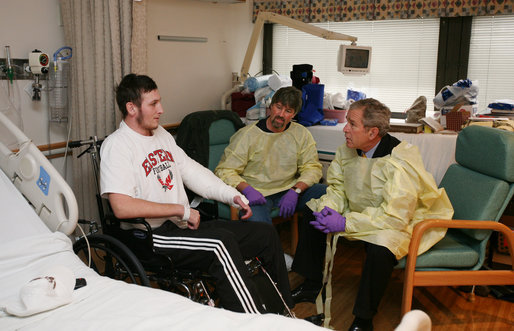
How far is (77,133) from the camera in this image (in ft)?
8.81

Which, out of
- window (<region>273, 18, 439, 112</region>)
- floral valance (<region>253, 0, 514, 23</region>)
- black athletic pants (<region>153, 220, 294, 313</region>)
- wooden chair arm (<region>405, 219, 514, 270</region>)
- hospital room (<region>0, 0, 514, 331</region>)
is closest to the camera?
hospital room (<region>0, 0, 514, 331</region>)

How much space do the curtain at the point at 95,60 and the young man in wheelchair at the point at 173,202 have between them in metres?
0.54

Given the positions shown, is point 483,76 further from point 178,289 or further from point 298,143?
point 178,289

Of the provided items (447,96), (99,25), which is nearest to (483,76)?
(447,96)

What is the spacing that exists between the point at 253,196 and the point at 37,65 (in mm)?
1345

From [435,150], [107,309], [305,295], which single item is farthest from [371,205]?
[107,309]

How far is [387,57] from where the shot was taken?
152 inches

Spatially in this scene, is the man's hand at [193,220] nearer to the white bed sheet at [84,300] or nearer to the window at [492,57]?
the white bed sheet at [84,300]

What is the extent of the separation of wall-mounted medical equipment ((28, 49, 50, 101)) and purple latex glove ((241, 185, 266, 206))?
1.27 m

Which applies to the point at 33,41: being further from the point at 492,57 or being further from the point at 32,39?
the point at 492,57

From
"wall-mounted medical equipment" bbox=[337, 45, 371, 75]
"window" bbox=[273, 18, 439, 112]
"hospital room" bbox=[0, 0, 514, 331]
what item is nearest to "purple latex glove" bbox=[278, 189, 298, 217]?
"hospital room" bbox=[0, 0, 514, 331]

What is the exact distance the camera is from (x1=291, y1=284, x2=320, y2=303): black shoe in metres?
2.47

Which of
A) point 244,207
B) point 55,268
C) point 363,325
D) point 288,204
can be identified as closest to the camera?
point 55,268

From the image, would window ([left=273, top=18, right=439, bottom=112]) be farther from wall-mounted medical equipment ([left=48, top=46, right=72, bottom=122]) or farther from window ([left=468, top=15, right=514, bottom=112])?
wall-mounted medical equipment ([left=48, top=46, right=72, bottom=122])
